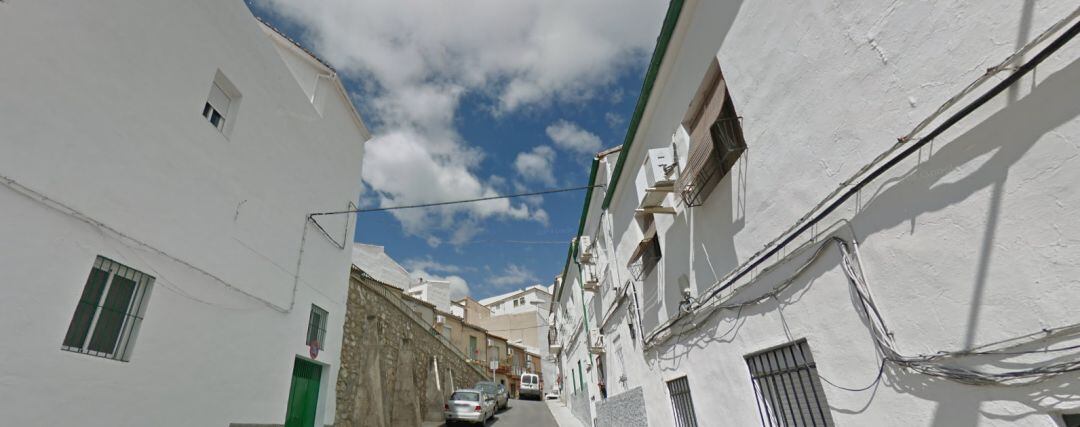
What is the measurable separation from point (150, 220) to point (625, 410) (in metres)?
8.16

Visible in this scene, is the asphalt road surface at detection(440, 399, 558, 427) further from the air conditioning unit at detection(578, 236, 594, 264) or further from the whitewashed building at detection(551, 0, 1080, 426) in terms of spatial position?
the whitewashed building at detection(551, 0, 1080, 426)

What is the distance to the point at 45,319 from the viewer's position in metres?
3.75

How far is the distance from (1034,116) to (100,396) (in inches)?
267

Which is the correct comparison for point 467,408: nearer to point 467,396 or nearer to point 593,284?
point 467,396

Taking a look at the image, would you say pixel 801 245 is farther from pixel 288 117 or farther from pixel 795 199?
pixel 288 117

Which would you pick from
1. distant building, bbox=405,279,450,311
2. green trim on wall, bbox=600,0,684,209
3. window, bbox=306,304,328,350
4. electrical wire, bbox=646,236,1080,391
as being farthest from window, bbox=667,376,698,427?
distant building, bbox=405,279,450,311

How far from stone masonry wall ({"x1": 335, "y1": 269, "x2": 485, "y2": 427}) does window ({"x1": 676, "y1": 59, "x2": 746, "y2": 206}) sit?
25.5ft

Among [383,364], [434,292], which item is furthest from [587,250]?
[434,292]

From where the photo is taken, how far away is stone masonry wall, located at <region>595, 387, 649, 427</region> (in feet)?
26.6

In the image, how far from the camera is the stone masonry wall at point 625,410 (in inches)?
319

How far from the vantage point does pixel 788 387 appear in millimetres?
3930

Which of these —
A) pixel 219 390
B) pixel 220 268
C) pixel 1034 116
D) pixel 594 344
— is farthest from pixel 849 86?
pixel 594 344

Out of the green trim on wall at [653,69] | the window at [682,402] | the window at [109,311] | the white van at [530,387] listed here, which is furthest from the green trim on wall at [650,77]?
the white van at [530,387]

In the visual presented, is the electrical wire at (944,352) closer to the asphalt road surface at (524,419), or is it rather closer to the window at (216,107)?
the window at (216,107)
